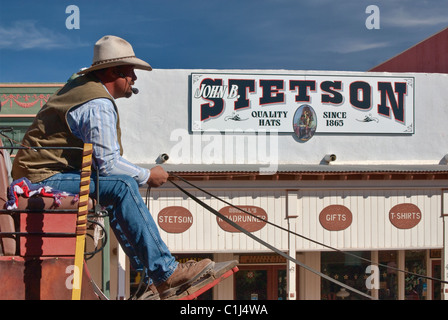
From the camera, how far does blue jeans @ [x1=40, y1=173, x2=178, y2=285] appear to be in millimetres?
4324

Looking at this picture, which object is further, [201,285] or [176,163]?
[176,163]

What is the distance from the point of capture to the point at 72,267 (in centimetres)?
415

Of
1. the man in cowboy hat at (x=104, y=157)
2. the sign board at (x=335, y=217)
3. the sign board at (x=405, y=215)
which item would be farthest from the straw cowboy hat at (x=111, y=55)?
the sign board at (x=405, y=215)

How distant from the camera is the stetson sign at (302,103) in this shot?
14859mm

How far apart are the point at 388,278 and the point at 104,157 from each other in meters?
13.8

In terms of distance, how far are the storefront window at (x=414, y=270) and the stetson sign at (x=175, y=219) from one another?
6.55 metres

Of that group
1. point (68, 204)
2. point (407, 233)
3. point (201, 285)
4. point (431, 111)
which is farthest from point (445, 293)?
point (68, 204)

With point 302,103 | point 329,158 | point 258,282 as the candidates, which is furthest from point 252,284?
point 302,103

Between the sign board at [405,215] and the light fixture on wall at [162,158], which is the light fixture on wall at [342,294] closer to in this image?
the sign board at [405,215]

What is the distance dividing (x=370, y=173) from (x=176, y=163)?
4780mm

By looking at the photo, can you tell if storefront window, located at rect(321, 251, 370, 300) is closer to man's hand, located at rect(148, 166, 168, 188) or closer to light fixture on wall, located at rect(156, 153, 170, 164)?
light fixture on wall, located at rect(156, 153, 170, 164)

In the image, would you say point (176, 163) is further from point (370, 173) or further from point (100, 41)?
point (100, 41)

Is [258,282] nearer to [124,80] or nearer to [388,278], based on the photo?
[388,278]
